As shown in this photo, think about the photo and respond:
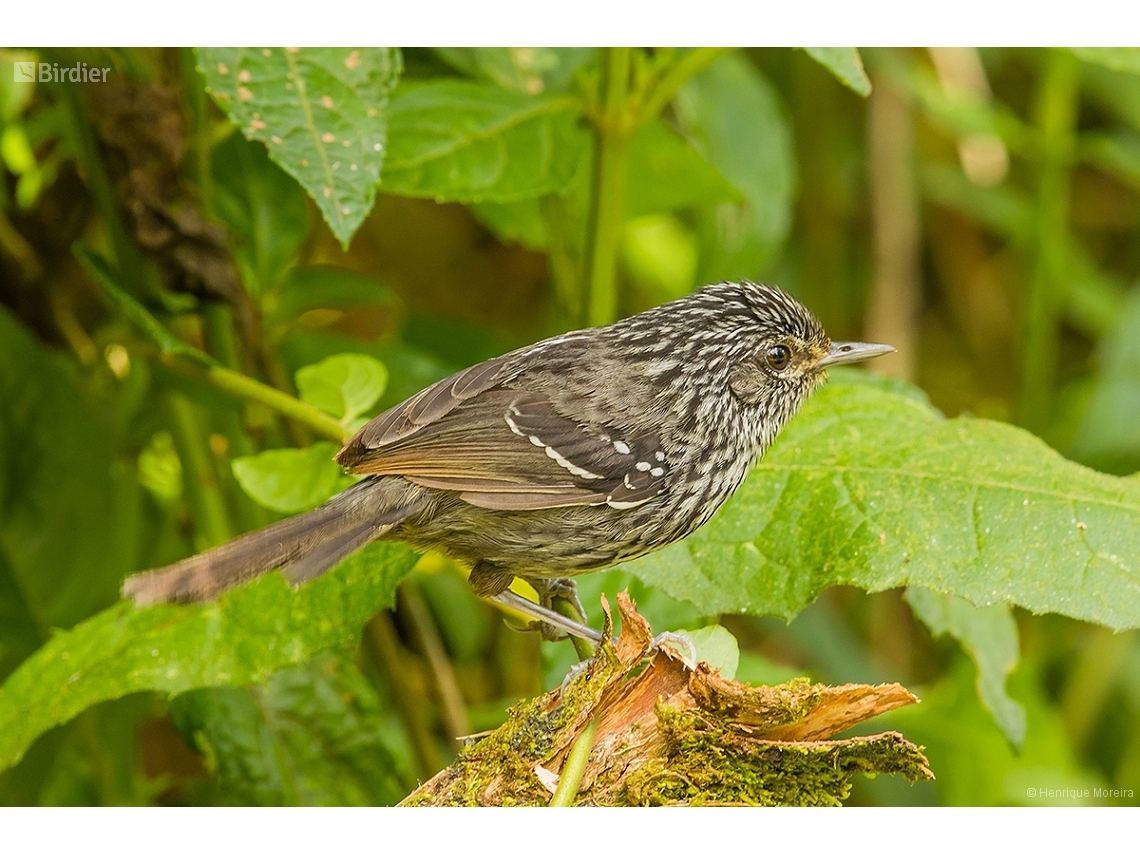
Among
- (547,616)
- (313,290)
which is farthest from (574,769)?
(313,290)

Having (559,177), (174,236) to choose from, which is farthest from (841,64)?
(174,236)

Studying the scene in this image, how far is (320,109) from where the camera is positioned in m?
2.38

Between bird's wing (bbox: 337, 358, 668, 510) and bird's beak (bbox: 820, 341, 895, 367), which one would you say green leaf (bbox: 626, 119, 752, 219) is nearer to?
bird's beak (bbox: 820, 341, 895, 367)

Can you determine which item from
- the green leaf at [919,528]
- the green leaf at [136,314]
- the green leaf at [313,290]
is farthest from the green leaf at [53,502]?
the green leaf at [919,528]

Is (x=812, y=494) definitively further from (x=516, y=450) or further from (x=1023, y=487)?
(x=516, y=450)

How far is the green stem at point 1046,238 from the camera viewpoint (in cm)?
436

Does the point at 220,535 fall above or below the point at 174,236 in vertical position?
below

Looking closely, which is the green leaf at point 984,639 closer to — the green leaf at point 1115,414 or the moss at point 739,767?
the moss at point 739,767

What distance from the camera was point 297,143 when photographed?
2.31 m

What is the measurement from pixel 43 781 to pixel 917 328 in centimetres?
417

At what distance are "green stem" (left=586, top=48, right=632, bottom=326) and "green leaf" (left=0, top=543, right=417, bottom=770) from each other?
79 cm

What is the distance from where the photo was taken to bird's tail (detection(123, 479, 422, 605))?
1938 mm

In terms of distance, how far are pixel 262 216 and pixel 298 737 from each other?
125 centimetres
